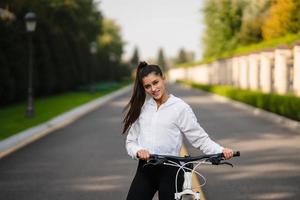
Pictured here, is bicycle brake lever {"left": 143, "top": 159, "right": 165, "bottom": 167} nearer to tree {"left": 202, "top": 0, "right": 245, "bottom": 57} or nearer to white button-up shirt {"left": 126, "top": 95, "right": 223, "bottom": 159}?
white button-up shirt {"left": 126, "top": 95, "right": 223, "bottom": 159}

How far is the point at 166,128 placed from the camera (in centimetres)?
413

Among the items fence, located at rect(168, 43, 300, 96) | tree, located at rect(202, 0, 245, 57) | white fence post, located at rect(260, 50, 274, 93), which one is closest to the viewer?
fence, located at rect(168, 43, 300, 96)

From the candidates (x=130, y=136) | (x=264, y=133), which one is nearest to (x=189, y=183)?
(x=130, y=136)

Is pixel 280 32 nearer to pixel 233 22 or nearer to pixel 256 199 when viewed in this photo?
pixel 233 22

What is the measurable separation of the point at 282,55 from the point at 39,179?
20914mm

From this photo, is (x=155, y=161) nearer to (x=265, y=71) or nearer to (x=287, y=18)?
(x=265, y=71)

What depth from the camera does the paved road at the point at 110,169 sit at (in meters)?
8.02

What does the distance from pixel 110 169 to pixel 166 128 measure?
20.0 ft

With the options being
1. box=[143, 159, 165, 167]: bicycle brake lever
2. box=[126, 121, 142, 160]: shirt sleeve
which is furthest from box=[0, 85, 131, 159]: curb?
box=[143, 159, 165, 167]: bicycle brake lever

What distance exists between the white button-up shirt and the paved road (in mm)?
3568

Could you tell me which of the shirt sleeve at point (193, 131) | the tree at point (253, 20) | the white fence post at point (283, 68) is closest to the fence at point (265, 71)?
the white fence post at point (283, 68)

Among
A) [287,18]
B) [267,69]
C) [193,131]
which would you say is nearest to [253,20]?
[287,18]

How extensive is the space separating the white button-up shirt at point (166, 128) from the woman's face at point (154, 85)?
9 centimetres

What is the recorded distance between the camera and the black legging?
4.12 meters
